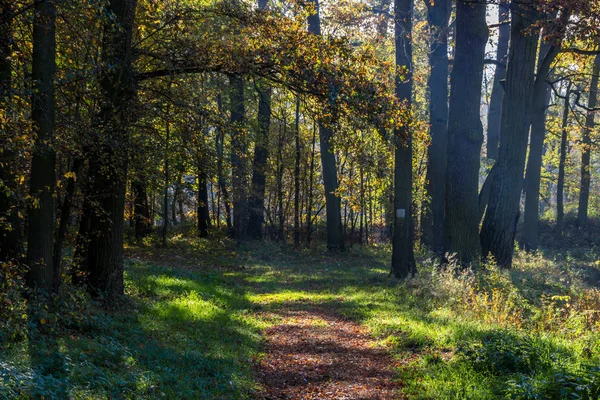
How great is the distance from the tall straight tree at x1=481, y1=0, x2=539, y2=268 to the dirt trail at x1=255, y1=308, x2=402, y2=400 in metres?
7.75

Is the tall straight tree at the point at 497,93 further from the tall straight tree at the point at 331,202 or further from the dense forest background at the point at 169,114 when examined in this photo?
the tall straight tree at the point at 331,202

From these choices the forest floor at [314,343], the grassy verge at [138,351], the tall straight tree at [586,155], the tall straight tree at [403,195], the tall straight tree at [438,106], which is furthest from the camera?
the tall straight tree at [586,155]

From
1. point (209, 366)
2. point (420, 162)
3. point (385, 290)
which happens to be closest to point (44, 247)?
point (209, 366)

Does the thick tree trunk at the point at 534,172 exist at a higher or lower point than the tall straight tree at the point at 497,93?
lower

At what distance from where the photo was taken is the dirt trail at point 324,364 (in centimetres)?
700

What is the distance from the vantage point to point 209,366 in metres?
7.23

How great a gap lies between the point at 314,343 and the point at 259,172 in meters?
18.3

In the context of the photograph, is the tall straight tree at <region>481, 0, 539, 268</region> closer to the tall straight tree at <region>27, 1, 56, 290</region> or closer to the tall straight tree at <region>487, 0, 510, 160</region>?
the tall straight tree at <region>487, 0, 510, 160</region>

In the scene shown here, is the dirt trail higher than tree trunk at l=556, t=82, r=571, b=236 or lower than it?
lower

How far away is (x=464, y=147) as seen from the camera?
1520 centimetres

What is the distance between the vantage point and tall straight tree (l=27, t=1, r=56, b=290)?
728 cm

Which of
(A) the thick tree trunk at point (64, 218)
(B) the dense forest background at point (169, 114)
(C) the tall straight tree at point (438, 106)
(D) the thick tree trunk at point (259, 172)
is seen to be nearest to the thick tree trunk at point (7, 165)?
(B) the dense forest background at point (169, 114)

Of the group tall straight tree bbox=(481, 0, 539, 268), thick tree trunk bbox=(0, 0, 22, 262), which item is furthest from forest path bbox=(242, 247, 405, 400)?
thick tree trunk bbox=(0, 0, 22, 262)

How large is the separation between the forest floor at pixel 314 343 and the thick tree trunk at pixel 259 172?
12.5 m
